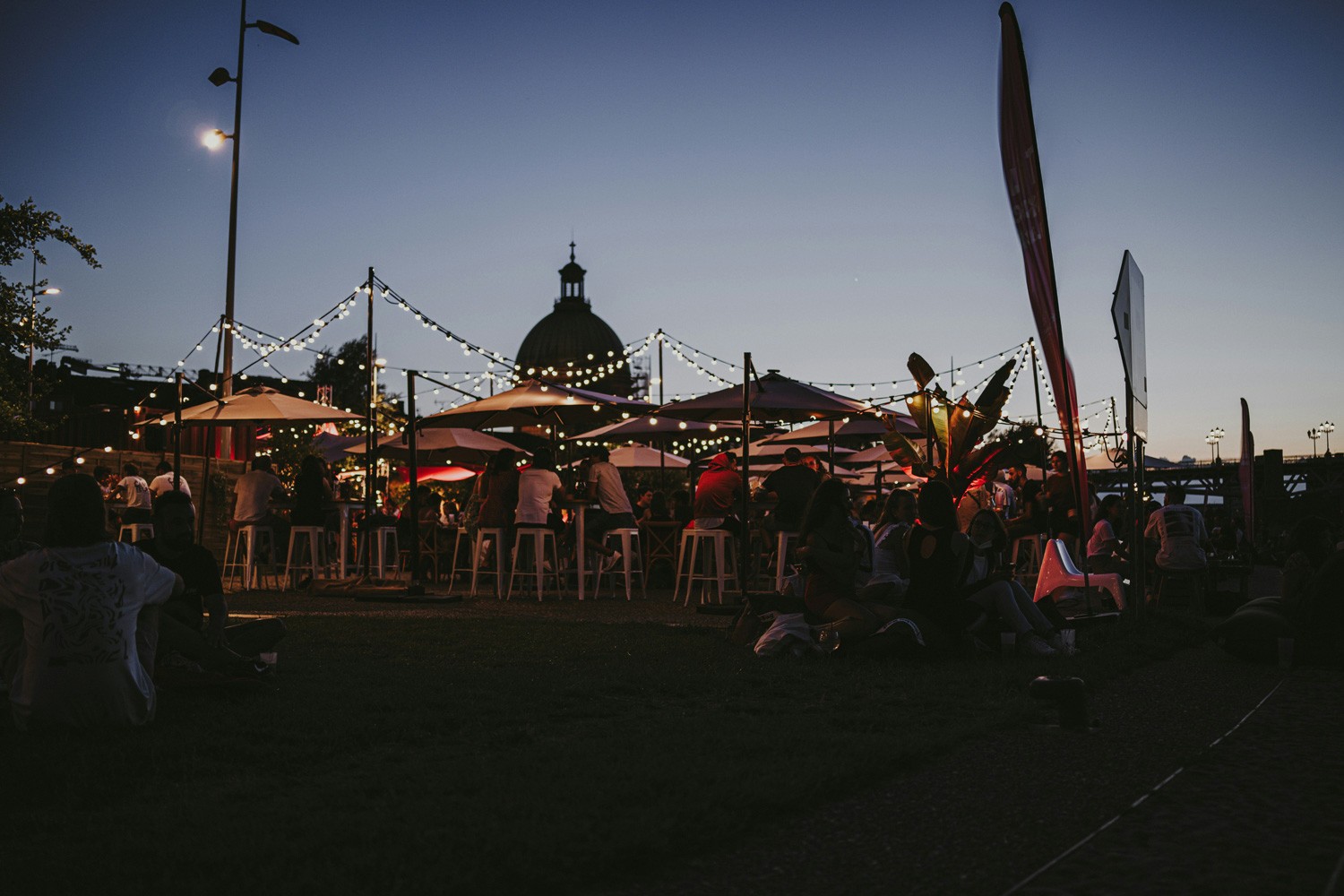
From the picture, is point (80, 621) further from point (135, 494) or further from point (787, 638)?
point (135, 494)

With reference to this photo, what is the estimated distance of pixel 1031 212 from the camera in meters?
8.82

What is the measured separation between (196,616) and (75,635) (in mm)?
1393

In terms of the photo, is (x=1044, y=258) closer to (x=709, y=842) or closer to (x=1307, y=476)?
(x=709, y=842)

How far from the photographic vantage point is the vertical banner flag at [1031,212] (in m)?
8.65

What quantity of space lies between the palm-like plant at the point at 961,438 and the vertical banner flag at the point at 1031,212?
442cm

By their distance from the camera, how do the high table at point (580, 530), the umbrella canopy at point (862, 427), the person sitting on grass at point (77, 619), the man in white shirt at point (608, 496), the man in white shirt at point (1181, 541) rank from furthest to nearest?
the umbrella canopy at point (862, 427)
the man in white shirt at point (608, 496)
the man in white shirt at point (1181, 541)
the high table at point (580, 530)
the person sitting on grass at point (77, 619)

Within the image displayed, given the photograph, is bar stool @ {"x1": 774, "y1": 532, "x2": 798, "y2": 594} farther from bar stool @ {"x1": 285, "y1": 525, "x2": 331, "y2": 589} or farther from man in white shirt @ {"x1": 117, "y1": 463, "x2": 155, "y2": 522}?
man in white shirt @ {"x1": 117, "y1": 463, "x2": 155, "y2": 522}

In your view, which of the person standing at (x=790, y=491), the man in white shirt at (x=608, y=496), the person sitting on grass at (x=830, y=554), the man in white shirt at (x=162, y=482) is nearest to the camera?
the person sitting on grass at (x=830, y=554)

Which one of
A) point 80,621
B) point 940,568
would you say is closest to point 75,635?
point 80,621

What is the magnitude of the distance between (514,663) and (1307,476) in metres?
72.7

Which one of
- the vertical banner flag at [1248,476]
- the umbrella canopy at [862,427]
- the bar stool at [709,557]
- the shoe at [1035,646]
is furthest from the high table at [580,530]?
the vertical banner flag at [1248,476]

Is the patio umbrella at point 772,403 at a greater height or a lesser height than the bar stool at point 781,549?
greater

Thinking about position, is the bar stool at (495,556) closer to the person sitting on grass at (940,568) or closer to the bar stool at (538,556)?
the bar stool at (538,556)

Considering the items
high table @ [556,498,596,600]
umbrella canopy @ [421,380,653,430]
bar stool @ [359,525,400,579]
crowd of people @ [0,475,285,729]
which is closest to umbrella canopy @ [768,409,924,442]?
umbrella canopy @ [421,380,653,430]
